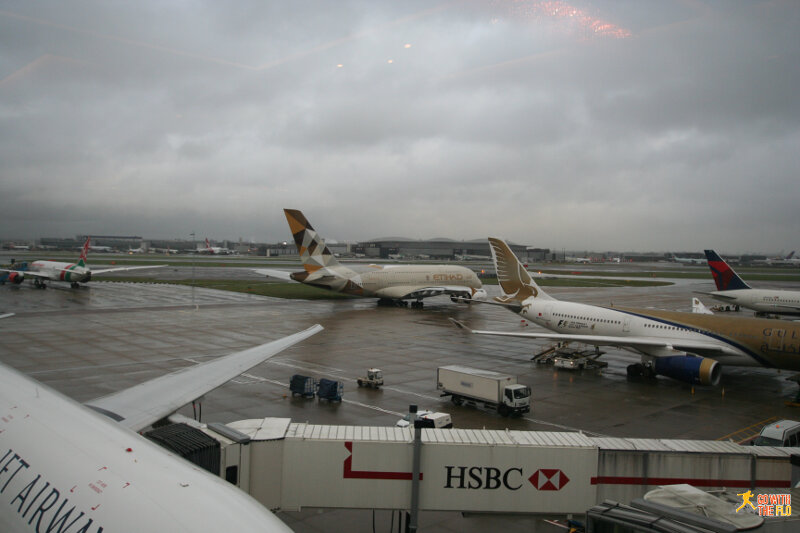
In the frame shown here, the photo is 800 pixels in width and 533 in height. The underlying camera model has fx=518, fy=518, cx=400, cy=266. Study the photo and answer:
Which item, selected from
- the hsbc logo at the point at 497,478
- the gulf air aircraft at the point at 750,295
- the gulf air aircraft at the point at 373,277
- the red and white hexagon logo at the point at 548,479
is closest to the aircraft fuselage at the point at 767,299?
the gulf air aircraft at the point at 750,295

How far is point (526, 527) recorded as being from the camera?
12719mm

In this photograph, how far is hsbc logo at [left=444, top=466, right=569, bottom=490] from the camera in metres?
11.4

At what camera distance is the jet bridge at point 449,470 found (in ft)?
37.1

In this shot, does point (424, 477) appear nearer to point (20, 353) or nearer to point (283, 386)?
point (283, 386)

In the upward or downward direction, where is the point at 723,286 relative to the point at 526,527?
upward

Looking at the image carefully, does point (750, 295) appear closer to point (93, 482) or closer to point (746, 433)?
point (746, 433)

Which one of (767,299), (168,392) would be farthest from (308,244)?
(767,299)

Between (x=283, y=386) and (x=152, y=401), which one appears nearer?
(x=152, y=401)

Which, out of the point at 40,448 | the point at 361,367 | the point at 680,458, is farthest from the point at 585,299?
the point at 40,448

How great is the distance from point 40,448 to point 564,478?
10.2 m

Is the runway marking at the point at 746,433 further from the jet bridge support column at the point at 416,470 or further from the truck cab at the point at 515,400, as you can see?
the jet bridge support column at the point at 416,470

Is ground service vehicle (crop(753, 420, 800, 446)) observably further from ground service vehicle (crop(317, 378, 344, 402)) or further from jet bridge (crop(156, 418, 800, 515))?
ground service vehicle (crop(317, 378, 344, 402))

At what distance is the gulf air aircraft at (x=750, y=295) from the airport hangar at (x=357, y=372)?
23.5 metres

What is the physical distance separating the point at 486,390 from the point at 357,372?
8849mm
